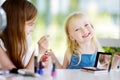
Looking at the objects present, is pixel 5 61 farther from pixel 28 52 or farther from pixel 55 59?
pixel 55 59

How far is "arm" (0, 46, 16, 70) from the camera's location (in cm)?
200

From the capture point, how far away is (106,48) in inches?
95.0

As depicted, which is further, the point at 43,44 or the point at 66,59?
the point at 66,59

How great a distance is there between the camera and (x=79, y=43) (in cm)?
234

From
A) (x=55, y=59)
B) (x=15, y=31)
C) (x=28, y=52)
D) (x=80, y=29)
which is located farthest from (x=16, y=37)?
(x=80, y=29)

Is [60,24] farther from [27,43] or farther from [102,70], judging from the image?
[102,70]

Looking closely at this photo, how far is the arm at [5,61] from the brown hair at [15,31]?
25 mm

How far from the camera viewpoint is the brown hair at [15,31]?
2.04m

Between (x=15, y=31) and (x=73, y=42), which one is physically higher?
(x=15, y=31)

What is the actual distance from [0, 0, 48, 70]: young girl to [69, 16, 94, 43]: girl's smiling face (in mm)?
418

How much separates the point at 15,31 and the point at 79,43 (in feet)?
2.00

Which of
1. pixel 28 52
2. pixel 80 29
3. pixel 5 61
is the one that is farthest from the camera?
pixel 80 29

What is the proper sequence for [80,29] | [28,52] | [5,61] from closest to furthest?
[5,61]
[28,52]
[80,29]

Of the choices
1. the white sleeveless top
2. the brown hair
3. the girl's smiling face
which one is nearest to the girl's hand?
the white sleeveless top
